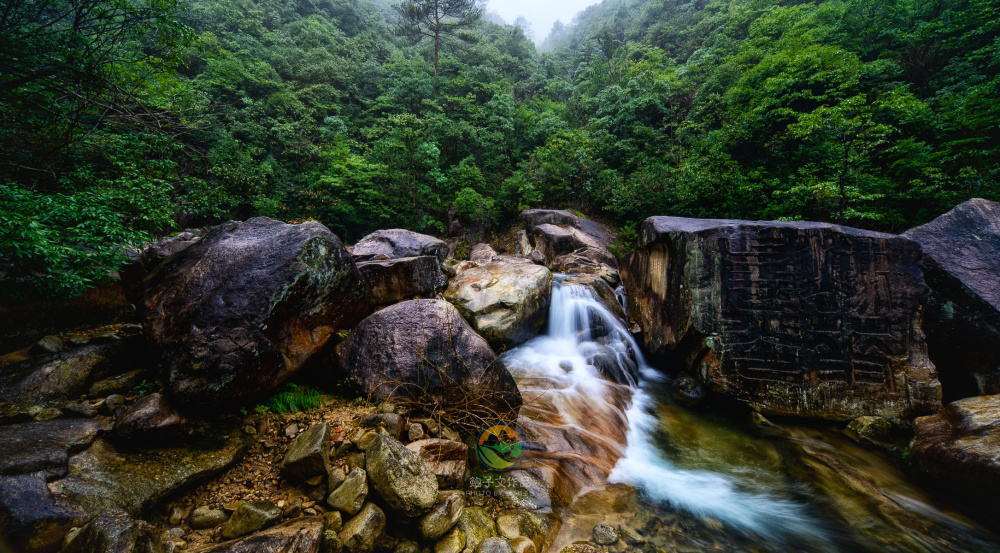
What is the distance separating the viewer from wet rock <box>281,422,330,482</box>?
3037 mm

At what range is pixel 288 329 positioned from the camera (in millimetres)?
4188

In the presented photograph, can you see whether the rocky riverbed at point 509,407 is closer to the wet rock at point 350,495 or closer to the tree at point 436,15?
the wet rock at point 350,495

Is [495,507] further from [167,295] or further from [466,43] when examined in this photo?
[466,43]

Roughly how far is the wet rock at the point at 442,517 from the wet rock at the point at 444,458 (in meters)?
0.21

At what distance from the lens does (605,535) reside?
3.42 m

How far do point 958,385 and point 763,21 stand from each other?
58.7 ft

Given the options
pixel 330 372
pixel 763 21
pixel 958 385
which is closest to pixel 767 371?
pixel 958 385

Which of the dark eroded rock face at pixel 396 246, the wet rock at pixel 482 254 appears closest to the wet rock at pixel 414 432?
the dark eroded rock face at pixel 396 246

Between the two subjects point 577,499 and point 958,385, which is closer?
point 577,499

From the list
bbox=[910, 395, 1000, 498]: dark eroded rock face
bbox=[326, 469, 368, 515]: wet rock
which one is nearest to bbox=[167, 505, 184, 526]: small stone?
bbox=[326, 469, 368, 515]: wet rock

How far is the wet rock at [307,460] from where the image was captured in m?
3.04

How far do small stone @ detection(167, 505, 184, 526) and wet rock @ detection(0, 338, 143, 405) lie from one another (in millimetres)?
2283

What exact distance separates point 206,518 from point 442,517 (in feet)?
6.47

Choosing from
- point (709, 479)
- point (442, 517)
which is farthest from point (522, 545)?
point (709, 479)
